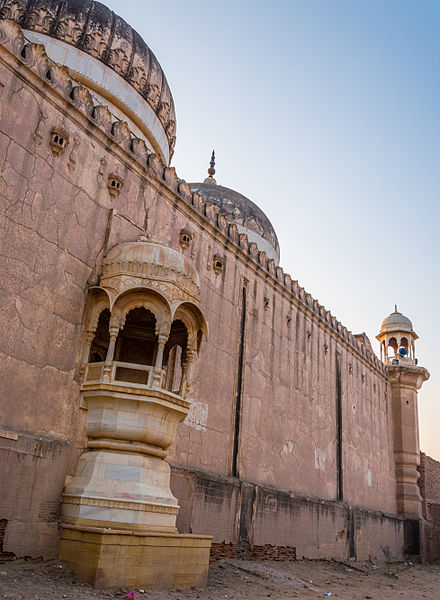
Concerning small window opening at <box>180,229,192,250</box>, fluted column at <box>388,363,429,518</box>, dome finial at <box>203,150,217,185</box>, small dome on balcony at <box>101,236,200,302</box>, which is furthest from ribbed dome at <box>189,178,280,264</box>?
small dome on balcony at <box>101,236,200,302</box>

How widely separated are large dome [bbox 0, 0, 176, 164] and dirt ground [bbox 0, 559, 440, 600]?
7723 mm

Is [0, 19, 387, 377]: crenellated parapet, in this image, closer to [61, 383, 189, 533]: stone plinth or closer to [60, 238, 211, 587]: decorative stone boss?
[60, 238, 211, 587]: decorative stone boss

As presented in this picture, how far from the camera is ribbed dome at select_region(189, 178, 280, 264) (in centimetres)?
1532

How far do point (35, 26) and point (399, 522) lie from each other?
15.7 meters

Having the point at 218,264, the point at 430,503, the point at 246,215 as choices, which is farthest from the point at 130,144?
the point at 430,503

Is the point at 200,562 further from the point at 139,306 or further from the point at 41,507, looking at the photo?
the point at 139,306

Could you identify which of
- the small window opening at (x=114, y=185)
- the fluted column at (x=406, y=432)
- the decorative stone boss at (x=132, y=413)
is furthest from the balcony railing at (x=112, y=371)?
the fluted column at (x=406, y=432)

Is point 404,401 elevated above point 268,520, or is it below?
above

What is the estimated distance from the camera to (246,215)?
51.1 feet

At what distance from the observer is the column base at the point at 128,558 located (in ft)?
18.7

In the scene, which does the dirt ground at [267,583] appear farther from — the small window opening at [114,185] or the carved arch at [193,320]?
the small window opening at [114,185]

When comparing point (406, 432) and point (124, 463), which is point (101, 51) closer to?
point (124, 463)

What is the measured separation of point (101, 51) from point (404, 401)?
13.9m

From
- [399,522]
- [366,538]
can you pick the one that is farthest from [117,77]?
[399,522]
